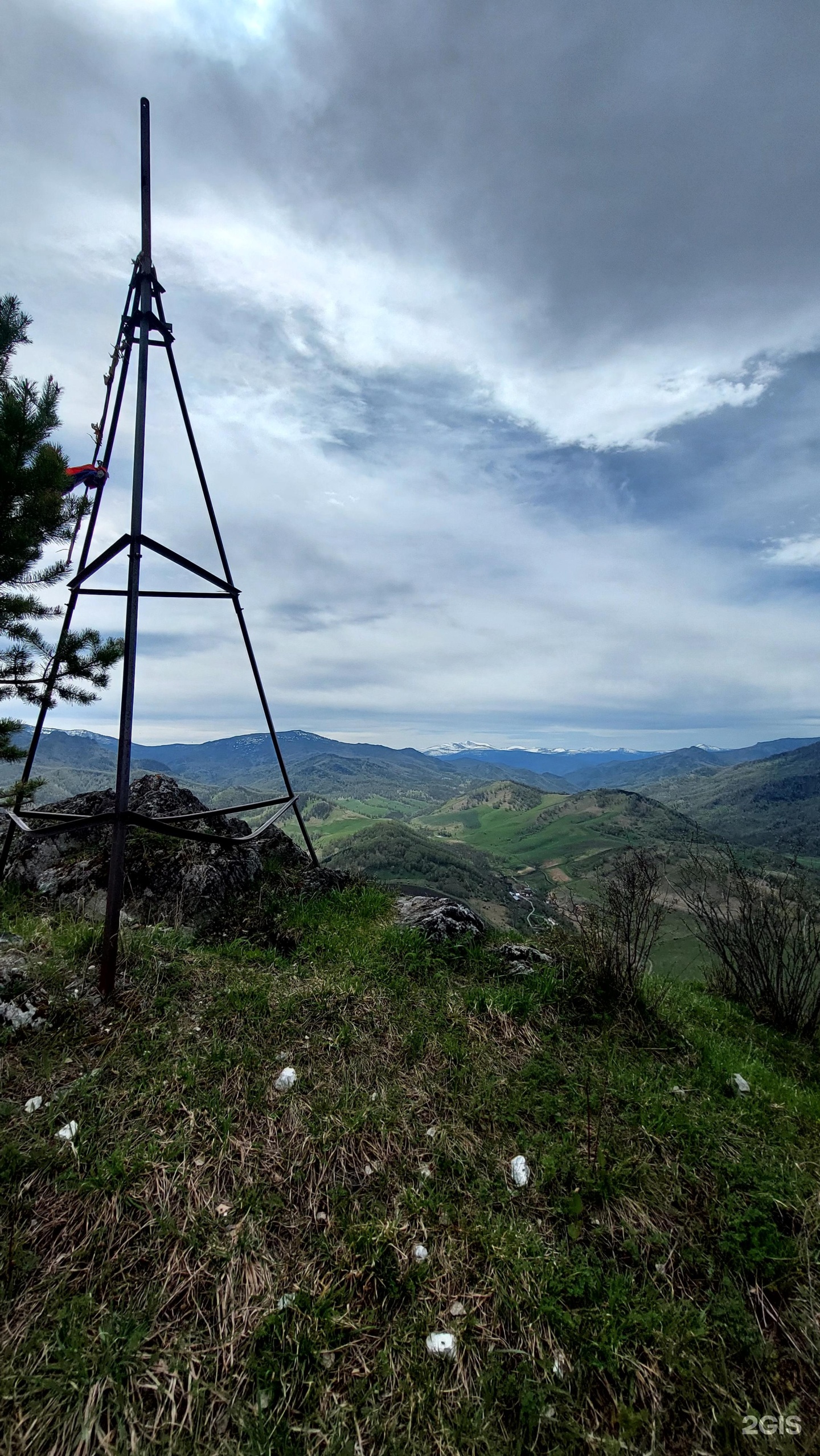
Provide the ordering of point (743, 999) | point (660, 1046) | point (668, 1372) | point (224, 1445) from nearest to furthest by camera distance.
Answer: point (224, 1445) < point (668, 1372) < point (660, 1046) < point (743, 999)

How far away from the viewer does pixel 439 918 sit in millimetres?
7711

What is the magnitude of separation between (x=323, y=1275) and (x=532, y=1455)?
4.53 ft

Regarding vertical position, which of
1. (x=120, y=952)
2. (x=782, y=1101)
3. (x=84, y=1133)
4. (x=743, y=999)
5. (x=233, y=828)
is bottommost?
(x=743, y=999)

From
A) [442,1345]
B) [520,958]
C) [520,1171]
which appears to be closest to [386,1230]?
[442,1345]

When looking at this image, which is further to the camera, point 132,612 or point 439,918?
point 439,918

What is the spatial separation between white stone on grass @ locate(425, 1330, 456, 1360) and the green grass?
4 centimetres

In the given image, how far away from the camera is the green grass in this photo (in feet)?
8.85

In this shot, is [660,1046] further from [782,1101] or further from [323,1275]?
[323,1275]

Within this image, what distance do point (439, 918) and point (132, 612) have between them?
5.80 meters

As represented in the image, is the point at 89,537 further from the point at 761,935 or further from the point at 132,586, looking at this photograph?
the point at 761,935

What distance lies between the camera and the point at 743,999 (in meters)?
9.42

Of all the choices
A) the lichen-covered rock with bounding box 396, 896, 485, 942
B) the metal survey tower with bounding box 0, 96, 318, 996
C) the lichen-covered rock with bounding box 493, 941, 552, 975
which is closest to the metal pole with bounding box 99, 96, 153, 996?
the metal survey tower with bounding box 0, 96, 318, 996

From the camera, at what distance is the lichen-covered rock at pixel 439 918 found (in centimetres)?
748

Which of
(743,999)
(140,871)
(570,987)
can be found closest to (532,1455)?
(570,987)
